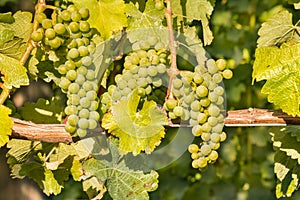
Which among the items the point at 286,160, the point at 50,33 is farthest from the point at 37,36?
the point at 286,160

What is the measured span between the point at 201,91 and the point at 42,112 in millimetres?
556

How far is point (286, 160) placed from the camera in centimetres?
174

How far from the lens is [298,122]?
4.86 feet

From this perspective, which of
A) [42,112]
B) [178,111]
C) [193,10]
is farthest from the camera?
[42,112]

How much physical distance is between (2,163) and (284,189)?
1.75 m

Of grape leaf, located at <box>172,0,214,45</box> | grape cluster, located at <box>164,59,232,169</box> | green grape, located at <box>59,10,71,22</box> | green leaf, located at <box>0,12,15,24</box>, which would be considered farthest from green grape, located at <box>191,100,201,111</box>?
green leaf, located at <box>0,12,15,24</box>

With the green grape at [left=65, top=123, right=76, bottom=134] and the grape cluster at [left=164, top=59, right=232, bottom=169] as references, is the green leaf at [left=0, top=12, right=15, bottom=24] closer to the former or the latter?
the green grape at [left=65, top=123, right=76, bottom=134]

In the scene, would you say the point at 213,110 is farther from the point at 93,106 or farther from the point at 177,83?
the point at 93,106

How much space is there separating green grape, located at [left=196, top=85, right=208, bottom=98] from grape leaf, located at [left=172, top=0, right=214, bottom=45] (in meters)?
0.20

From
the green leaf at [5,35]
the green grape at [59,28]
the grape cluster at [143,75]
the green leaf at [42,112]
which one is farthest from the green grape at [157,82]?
the green leaf at [42,112]

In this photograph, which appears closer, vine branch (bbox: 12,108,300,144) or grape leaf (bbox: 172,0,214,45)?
vine branch (bbox: 12,108,300,144)

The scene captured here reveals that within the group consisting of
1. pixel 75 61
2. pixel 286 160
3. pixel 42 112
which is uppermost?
pixel 75 61

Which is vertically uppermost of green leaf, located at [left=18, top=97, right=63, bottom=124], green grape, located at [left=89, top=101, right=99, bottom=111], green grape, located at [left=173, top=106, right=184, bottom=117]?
green grape, located at [left=89, top=101, right=99, bottom=111]

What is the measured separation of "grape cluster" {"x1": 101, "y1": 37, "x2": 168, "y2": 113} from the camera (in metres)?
1.47
